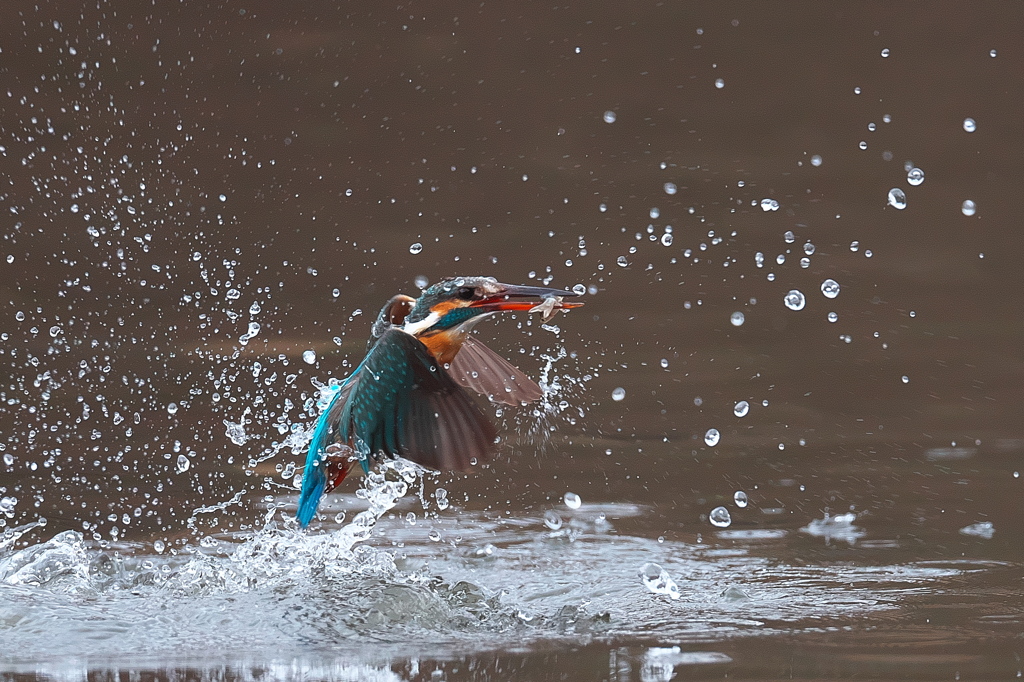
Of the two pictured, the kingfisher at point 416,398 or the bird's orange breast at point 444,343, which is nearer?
the kingfisher at point 416,398

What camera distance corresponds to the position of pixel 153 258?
4551 millimetres

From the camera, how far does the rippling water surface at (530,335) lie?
2.29m

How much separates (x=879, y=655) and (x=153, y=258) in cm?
319

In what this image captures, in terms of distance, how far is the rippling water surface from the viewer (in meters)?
2.29

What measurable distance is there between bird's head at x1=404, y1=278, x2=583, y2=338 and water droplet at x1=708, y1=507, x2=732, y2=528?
0.68 metres

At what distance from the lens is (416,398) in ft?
7.39

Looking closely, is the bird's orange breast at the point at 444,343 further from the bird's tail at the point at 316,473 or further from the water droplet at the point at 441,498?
the water droplet at the point at 441,498

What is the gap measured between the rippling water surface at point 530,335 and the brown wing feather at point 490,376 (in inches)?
11.9

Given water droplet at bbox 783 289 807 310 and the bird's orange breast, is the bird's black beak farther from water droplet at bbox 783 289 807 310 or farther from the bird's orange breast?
water droplet at bbox 783 289 807 310

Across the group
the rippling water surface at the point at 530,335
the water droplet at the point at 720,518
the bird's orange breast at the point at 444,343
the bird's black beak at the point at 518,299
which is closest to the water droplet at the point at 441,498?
the rippling water surface at the point at 530,335

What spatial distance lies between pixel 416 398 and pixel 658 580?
1.97 ft

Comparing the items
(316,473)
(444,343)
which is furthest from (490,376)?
(316,473)

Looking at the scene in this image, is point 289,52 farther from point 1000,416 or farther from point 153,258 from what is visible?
point 1000,416

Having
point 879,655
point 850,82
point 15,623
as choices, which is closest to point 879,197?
point 850,82
